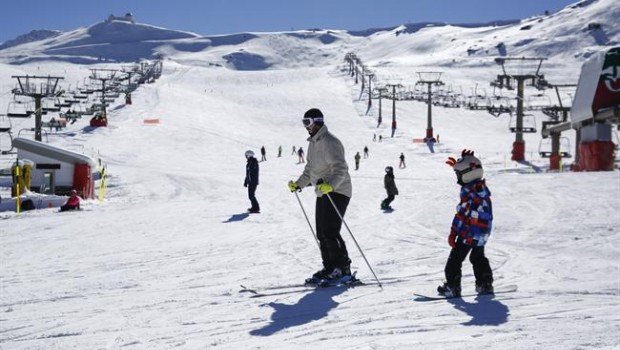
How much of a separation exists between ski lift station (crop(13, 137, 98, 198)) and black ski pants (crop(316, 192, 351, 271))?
16.2 m

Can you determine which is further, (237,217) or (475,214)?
(237,217)

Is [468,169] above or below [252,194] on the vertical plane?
above

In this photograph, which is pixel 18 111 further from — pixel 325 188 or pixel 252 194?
pixel 325 188

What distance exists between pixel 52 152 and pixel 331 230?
57.3 ft

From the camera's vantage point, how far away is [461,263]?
560 cm

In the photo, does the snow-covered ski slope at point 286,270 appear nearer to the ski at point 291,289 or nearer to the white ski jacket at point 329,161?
the ski at point 291,289

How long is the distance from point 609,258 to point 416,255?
8.09 ft

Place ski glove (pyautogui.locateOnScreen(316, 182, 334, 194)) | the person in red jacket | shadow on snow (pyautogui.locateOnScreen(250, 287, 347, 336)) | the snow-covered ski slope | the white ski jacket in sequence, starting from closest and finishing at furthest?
1. the snow-covered ski slope
2. shadow on snow (pyautogui.locateOnScreen(250, 287, 347, 336))
3. ski glove (pyautogui.locateOnScreen(316, 182, 334, 194))
4. the white ski jacket
5. the person in red jacket

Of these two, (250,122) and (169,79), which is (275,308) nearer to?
(250,122)

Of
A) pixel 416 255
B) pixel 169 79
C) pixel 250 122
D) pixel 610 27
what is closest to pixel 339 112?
Answer: pixel 250 122

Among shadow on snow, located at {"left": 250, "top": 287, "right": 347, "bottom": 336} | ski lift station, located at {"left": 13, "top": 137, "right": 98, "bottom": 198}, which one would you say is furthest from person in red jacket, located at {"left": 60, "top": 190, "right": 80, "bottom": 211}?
shadow on snow, located at {"left": 250, "top": 287, "right": 347, "bottom": 336}

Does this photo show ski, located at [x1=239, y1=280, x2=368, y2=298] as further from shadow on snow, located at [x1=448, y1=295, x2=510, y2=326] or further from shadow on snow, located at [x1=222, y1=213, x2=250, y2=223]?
shadow on snow, located at [x1=222, y1=213, x2=250, y2=223]

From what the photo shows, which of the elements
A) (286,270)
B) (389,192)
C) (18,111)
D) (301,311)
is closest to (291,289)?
(301,311)

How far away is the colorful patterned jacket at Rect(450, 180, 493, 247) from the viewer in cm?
536
